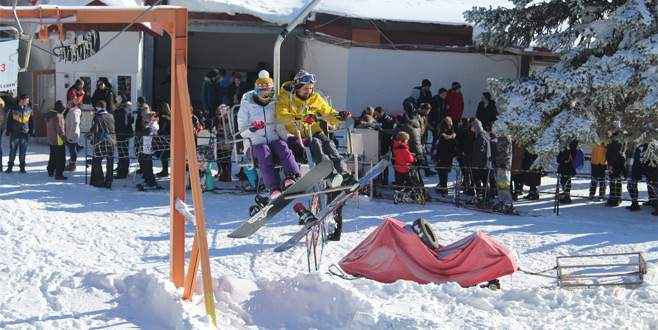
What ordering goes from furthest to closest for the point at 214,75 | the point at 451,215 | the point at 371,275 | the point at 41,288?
the point at 214,75 < the point at 451,215 < the point at 371,275 < the point at 41,288

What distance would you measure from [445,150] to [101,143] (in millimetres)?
6225

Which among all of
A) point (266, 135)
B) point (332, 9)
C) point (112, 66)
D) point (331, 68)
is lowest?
point (266, 135)

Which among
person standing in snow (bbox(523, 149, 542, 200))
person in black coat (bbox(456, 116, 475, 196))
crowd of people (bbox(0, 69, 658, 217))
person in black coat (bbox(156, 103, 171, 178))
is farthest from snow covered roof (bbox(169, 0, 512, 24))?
person standing in snow (bbox(523, 149, 542, 200))

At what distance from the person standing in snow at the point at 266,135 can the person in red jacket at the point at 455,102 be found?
404 inches

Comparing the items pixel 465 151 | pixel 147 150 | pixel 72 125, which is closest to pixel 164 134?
pixel 147 150

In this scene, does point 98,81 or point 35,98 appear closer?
point 98,81

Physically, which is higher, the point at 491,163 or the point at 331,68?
the point at 331,68

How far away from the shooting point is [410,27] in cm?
2342

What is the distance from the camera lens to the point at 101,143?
17.1 metres

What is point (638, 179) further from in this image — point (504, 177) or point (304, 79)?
point (304, 79)

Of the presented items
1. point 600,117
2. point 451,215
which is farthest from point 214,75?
point 600,117

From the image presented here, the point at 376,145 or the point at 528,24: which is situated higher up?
the point at 528,24

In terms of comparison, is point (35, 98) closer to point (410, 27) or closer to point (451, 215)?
point (410, 27)

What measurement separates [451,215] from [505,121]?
323 centimetres
